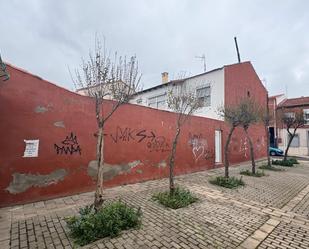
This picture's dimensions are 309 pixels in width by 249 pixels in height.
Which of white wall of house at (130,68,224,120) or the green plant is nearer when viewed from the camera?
the green plant

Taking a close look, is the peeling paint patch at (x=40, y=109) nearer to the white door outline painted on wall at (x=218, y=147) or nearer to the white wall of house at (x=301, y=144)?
the white door outline painted on wall at (x=218, y=147)

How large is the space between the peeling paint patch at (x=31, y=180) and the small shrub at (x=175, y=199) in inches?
109

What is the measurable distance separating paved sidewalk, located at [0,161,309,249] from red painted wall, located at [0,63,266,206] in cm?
50

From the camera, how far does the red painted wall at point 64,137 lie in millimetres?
4961

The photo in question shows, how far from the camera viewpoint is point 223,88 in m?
13.3

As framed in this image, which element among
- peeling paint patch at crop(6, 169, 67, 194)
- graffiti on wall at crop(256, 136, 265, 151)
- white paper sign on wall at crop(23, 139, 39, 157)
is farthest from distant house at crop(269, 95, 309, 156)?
white paper sign on wall at crop(23, 139, 39, 157)

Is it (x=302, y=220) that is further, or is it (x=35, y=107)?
(x=35, y=107)

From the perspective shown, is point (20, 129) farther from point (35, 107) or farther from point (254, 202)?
point (254, 202)

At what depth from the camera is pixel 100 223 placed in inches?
141

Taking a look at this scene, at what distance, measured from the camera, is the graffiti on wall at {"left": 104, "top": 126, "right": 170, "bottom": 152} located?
702 centimetres

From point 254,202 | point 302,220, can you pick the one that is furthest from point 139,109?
point 302,220

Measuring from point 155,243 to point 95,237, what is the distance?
3.39 feet

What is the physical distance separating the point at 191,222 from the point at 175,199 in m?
1.14

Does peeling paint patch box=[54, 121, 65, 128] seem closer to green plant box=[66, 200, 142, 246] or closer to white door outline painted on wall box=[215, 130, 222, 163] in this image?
green plant box=[66, 200, 142, 246]
